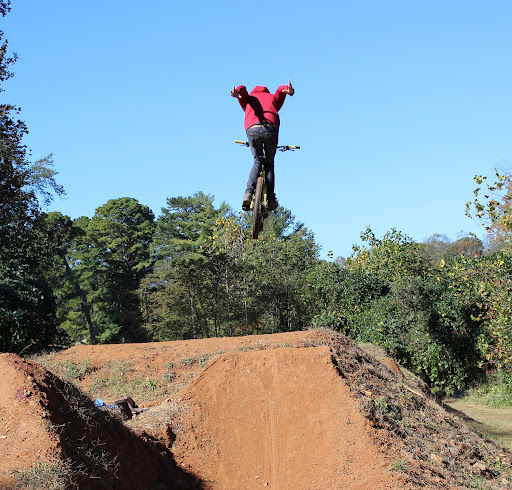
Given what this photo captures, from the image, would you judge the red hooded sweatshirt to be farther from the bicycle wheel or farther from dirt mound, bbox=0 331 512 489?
dirt mound, bbox=0 331 512 489

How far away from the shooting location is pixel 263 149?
9875 mm

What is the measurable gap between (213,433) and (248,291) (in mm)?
→ 18198

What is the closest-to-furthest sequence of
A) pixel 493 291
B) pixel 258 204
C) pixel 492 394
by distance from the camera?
pixel 258 204 < pixel 493 291 < pixel 492 394

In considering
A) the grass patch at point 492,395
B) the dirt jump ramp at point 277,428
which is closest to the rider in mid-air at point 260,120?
the dirt jump ramp at point 277,428

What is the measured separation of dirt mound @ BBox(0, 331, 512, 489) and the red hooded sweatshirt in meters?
4.85

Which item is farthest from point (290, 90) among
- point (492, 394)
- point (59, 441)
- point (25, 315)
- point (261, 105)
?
point (492, 394)

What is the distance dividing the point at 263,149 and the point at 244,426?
4886mm

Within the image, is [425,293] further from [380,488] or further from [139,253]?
[139,253]

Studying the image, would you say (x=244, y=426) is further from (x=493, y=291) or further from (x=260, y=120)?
(x=493, y=291)

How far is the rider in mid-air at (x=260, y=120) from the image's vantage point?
9539 millimetres

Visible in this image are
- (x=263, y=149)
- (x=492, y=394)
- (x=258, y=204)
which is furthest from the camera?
(x=492, y=394)

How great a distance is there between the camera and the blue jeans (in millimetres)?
9570

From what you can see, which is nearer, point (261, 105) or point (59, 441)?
point (59, 441)

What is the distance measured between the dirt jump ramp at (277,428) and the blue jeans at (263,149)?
3.64 meters
